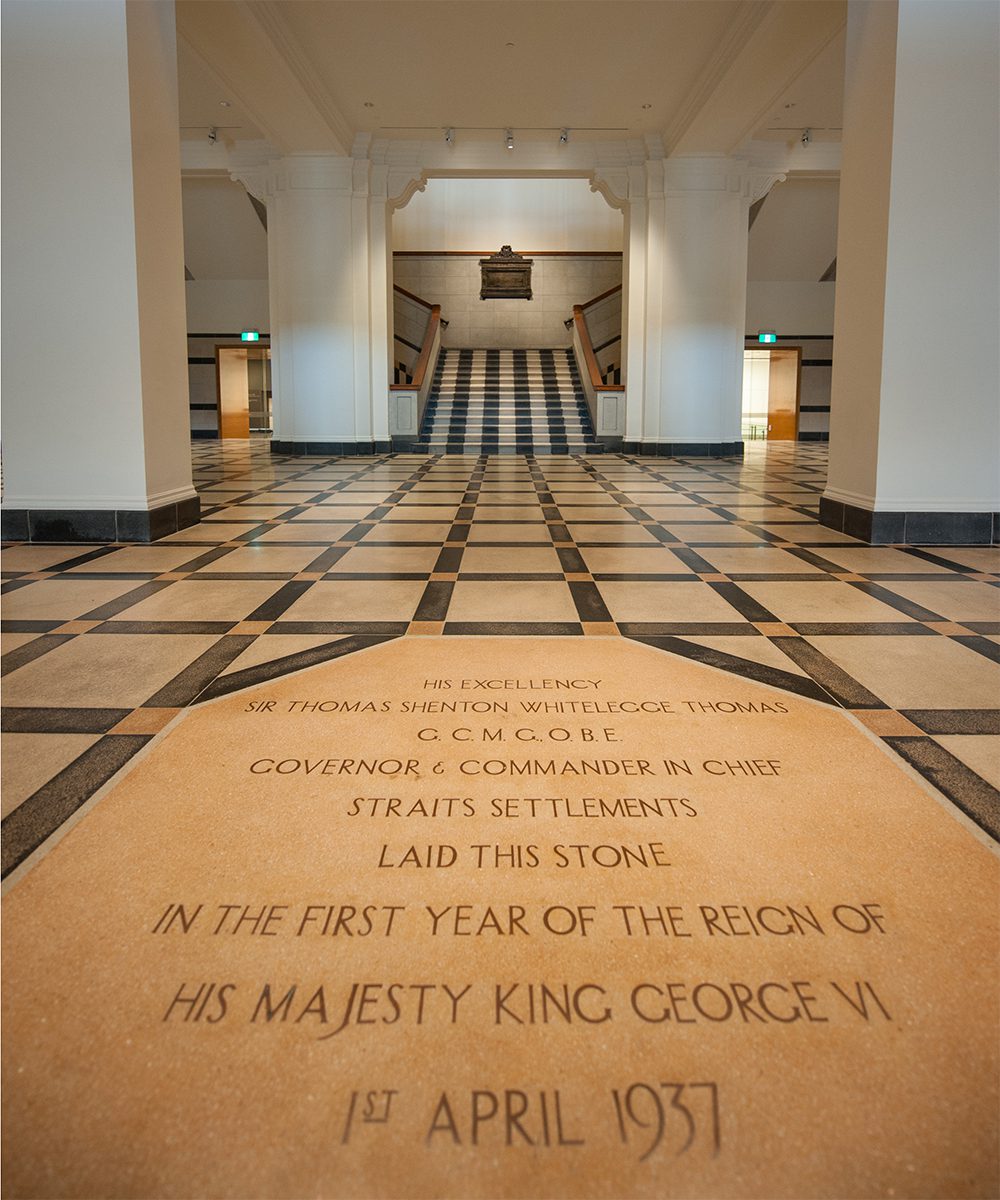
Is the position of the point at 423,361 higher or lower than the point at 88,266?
higher

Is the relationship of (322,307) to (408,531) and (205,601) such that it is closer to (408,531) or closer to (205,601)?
(408,531)

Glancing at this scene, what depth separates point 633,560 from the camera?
5.07 meters

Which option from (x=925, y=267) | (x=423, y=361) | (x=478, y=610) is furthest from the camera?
(x=423, y=361)

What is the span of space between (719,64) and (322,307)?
598cm

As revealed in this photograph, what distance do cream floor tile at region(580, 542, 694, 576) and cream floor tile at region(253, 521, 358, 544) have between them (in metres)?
1.67

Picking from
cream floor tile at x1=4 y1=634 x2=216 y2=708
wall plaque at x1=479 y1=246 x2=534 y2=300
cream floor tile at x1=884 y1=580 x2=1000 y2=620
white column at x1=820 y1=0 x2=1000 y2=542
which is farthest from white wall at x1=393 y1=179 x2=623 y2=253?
cream floor tile at x1=4 y1=634 x2=216 y2=708

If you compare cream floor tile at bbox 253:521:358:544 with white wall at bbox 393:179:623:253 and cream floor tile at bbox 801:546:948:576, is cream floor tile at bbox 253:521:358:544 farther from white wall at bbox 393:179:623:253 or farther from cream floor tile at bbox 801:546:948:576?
white wall at bbox 393:179:623:253

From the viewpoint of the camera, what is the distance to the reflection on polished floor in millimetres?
2492

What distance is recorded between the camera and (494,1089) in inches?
46.9

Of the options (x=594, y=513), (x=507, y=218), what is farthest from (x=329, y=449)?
(x=507, y=218)

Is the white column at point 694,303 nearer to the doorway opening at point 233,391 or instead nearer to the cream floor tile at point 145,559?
the doorway opening at point 233,391

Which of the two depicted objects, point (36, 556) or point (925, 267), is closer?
point (36, 556)

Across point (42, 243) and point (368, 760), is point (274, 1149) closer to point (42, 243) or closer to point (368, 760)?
point (368, 760)

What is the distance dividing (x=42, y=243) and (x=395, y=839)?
497 cm
